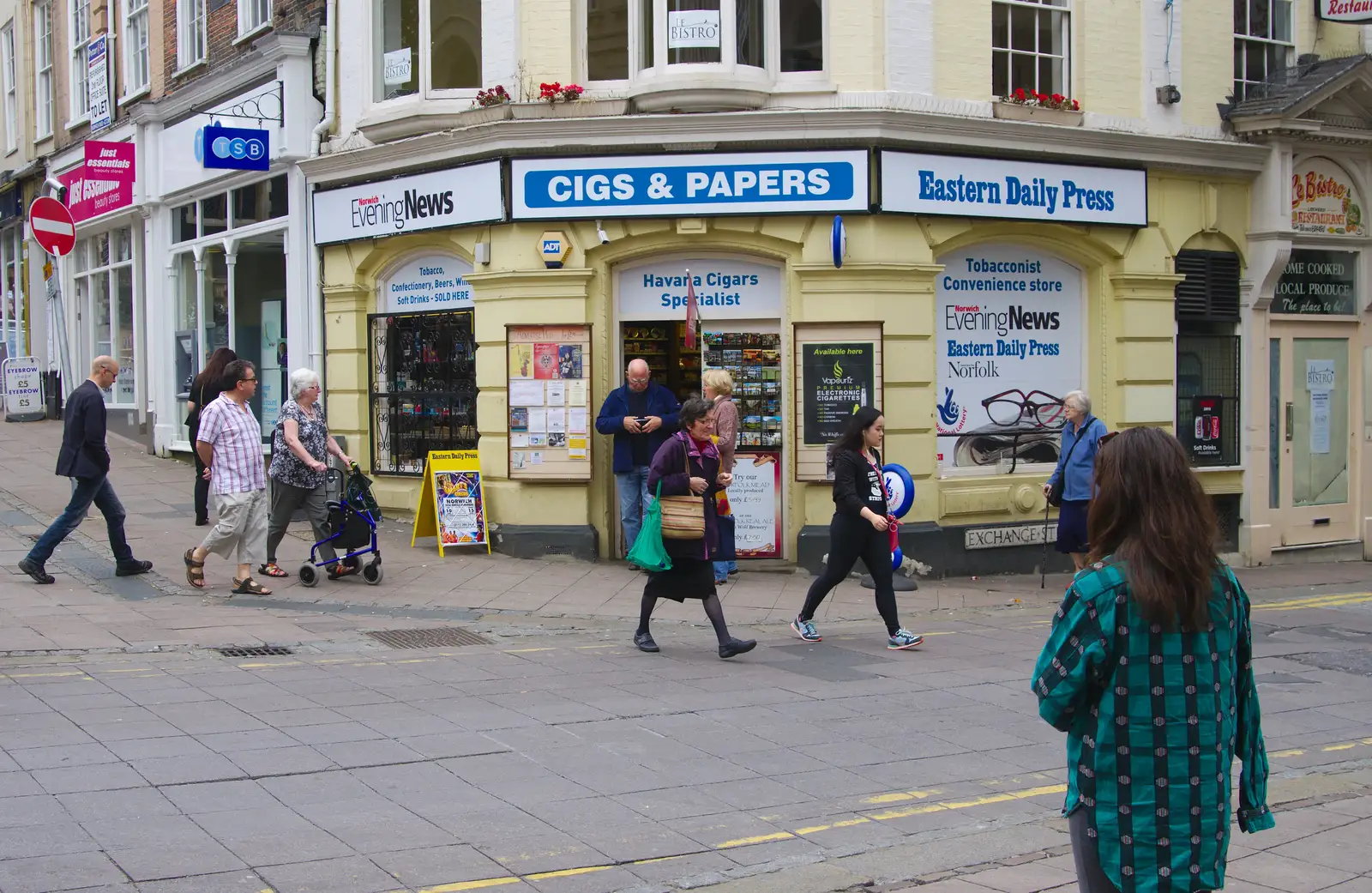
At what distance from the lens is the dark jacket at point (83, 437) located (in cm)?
Answer: 1150

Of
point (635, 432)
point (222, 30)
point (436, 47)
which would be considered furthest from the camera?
point (222, 30)

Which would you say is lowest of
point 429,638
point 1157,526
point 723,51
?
point 429,638

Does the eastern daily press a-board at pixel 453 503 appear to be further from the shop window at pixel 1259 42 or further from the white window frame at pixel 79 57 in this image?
the white window frame at pixel 79 57

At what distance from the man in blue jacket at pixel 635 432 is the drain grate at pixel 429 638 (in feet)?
9.68

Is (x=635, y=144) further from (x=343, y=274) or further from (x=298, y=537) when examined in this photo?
(x=298, y=537)

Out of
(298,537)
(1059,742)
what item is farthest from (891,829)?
(298,537)

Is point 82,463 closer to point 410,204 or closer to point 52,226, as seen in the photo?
point 52,226

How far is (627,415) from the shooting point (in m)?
13.0

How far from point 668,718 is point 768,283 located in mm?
6732

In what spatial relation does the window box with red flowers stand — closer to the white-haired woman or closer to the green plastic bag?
the green plastic bag

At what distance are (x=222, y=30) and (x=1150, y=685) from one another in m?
17.5

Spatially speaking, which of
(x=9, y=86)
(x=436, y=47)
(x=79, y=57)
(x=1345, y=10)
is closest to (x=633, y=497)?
(x=436, y=47)

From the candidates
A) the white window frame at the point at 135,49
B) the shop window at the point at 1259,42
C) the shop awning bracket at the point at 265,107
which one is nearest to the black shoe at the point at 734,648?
the shop awning bracket at the point at 265,107

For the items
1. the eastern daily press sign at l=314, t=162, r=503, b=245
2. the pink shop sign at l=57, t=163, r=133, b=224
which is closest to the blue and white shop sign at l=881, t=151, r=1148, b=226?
the eastern daily press sign at l=314, t=162, r=503, b=245
